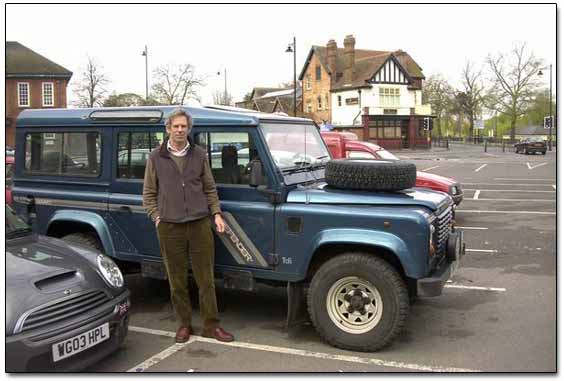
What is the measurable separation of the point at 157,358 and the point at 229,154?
1853 millimetres

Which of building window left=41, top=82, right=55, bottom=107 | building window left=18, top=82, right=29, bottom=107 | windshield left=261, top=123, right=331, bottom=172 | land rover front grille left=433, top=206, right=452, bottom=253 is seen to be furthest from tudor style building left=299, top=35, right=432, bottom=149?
land rover front grille left=433, top=206, right=452, bottom=253

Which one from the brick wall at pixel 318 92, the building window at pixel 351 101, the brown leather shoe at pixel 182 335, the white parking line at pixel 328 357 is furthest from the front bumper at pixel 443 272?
the brick wall at pixel 318 92

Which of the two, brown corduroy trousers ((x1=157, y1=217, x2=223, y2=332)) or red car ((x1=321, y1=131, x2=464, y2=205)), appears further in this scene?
red car ((x1=321, y1=131, x2=464, y2=205))

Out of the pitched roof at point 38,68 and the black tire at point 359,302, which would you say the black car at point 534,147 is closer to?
the pitched roof at point 38,68

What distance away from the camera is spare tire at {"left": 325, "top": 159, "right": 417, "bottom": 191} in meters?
4.72

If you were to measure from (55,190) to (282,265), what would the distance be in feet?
8.85

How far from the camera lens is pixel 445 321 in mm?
5391

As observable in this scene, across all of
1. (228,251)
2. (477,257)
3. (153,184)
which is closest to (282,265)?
(228,251)

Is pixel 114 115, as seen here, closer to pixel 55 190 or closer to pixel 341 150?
pixel 55 190

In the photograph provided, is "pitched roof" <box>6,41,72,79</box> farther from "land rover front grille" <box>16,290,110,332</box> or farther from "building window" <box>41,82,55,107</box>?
"land rover front grille" <box>16,290,110,332</box>

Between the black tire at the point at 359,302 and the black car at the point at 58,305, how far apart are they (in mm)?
1582

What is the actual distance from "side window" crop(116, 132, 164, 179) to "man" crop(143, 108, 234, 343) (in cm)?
80

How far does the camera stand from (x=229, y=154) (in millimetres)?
5070

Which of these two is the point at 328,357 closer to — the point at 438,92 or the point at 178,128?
the point at 178,128
